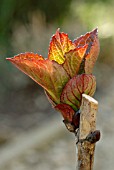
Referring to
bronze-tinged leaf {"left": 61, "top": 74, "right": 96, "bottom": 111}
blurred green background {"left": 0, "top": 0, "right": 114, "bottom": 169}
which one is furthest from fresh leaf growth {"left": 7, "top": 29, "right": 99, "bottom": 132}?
blurred green background {"left": 0, "top": 0, "right": 114, "bottom": 169}

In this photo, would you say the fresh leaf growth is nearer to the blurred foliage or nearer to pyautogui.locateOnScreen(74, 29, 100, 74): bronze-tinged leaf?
pyautogui.locateOnScreen(74, 29, 100, 74): bronze-tinged leaf

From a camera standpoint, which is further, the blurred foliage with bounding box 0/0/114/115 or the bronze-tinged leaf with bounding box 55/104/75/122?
the blurred foliage with bounding box 0/0/114/115

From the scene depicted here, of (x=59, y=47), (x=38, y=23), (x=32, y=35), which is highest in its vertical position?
(x=38, y=23)

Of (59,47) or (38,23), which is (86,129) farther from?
(38,23)

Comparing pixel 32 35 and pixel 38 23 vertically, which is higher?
pixel 38 23

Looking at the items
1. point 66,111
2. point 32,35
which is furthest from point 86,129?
point 32,35

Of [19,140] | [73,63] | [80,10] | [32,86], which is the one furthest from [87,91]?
[32,86]
